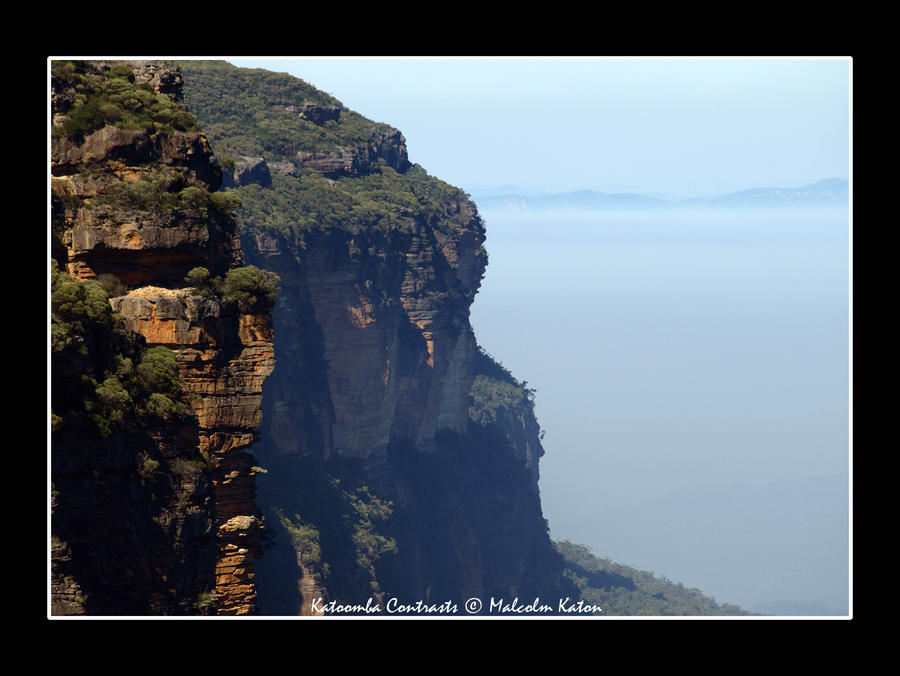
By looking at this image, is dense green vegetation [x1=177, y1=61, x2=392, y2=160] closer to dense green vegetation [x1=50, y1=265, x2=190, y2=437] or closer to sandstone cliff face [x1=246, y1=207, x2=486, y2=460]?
sandstone cliff face [x1=246, y1=207, x2=486, y2=460]

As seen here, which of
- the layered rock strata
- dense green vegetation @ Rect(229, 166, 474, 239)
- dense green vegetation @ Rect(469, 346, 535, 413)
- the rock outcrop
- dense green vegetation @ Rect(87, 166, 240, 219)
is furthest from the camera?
dense green vegetation @ Rect(469, 346, 535, 413)

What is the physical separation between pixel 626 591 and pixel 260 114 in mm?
68313

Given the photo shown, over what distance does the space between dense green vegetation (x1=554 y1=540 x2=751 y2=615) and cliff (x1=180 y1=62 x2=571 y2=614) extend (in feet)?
26.5

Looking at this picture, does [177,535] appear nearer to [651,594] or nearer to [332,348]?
[332,348]

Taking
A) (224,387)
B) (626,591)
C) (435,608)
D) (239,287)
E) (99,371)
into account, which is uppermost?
(239,287)

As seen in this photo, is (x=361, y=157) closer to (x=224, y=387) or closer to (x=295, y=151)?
(x=295, y=151)

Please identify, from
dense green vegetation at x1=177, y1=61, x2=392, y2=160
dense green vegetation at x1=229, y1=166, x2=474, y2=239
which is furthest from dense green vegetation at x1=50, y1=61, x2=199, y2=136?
dense green vegetation at x1=177, y1=61, x2=392, y2=160

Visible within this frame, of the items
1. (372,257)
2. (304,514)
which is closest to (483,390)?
(372,257)

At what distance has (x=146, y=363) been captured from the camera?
49188 millimetres

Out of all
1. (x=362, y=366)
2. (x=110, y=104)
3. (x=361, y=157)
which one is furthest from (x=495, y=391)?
(x=110, y=104)

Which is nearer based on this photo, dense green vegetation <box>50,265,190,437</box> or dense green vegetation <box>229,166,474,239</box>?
dense green vegetation <box>50,265,190,437</box>

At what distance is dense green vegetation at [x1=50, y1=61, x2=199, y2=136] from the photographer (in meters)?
52.3
